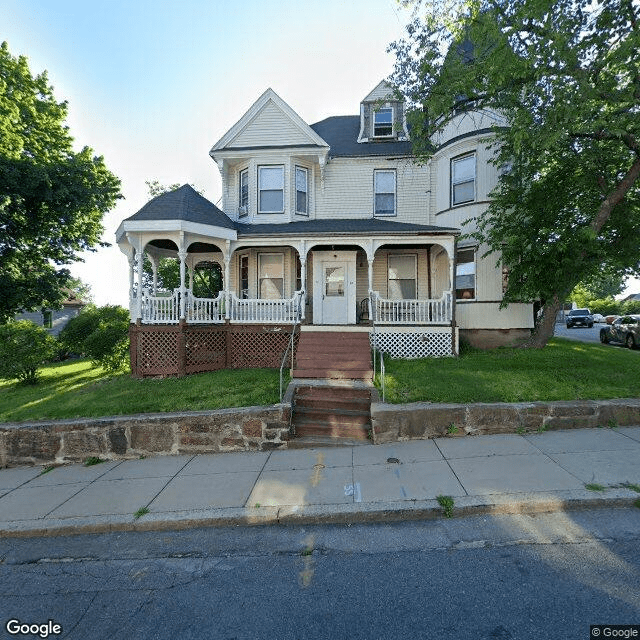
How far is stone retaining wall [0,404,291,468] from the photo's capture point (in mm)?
6441

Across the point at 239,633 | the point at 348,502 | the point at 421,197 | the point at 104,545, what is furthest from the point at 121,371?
the point at 421,197

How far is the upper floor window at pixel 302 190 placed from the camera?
13656mm

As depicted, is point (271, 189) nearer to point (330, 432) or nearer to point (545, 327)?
point (330, 432)

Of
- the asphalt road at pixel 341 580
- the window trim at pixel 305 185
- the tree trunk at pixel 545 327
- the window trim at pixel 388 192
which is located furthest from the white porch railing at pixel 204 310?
the tree trunk at pixel 545 327

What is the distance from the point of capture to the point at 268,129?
13.4 m

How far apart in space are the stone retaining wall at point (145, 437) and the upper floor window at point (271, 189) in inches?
357

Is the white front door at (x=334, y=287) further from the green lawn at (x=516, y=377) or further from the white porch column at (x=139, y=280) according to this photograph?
the white porch column at (x=139, y=280)

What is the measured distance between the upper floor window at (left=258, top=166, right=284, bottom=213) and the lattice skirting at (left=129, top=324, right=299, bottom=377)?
489cm

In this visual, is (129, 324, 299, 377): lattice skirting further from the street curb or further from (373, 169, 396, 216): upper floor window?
(373, 169, 396, 216): upper floor window

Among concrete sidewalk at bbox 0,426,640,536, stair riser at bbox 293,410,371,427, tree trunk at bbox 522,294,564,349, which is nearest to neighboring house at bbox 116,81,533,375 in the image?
tree trunk at bbox 522,294,564,349

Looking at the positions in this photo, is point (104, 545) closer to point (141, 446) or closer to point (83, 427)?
point (141, 446)

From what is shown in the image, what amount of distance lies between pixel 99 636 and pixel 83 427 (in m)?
4.60

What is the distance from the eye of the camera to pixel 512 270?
36.7 ft

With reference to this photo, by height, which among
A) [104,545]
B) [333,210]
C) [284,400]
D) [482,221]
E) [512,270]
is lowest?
[104,545]
